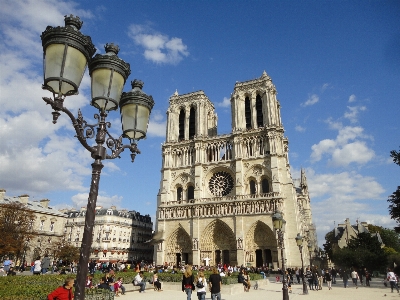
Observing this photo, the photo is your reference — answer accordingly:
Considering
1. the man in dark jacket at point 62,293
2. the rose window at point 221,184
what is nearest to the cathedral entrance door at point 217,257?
the rose window at point 221,184

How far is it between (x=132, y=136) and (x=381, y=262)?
1403 inches

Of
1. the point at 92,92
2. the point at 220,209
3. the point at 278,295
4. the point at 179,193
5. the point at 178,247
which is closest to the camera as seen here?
the point at 92,92

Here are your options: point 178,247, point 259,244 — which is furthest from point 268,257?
point 178,247

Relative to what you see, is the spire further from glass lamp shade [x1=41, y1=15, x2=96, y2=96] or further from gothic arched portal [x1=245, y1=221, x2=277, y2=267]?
glass lamp shade [x1=41, y1=15, x2=96, y2=96]

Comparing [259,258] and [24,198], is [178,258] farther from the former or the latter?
[24,198]

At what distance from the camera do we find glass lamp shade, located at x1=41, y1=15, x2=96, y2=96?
3.76 metres

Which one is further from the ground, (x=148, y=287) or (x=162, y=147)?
(x=162, y=147)

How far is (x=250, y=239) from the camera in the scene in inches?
1310

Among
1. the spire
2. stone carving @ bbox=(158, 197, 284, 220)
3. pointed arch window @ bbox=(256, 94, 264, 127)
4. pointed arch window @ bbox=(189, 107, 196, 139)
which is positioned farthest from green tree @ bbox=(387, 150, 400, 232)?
the spire

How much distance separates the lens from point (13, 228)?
2994 cm

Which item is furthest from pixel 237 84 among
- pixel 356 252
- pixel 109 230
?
pixel 109 230

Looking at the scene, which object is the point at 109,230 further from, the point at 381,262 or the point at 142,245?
the point at 381,262

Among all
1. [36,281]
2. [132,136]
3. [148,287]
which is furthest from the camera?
[148,287]

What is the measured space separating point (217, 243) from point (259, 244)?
4.83 metres
